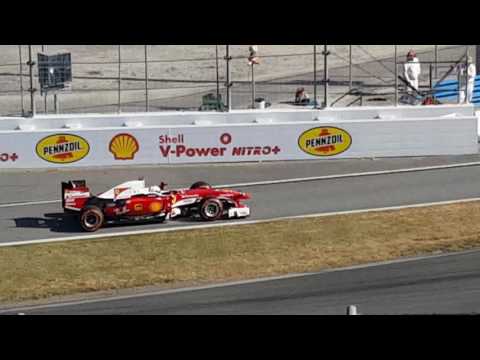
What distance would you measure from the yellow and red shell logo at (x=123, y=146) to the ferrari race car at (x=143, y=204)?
4269 mm

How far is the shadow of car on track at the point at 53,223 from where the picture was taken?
54.8 ft

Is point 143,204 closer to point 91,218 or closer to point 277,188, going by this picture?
point 91,218

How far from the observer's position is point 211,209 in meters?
16.8

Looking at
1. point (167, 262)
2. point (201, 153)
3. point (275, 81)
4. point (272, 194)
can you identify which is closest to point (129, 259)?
point (167, 262)

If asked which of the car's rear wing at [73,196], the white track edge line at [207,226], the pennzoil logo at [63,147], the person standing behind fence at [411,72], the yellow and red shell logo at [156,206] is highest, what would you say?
the person standing behind fence at [411,72]

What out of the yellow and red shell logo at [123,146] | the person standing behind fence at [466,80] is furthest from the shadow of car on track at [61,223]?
the person standing behind fence at [466,80]

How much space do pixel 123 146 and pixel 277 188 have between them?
4.28m

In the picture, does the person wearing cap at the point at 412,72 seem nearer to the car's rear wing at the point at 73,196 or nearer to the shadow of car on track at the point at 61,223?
the shadow of car on track at the point at 61,223

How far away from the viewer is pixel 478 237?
15.0m

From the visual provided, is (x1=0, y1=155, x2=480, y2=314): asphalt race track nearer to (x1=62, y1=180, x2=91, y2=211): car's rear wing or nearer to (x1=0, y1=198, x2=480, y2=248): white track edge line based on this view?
(x1=0, y1=198, x2=480, y2=248): white track edge line

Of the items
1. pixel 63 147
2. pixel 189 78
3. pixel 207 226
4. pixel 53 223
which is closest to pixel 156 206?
pixel 207 226
